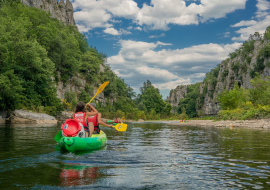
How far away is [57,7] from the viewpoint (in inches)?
2502

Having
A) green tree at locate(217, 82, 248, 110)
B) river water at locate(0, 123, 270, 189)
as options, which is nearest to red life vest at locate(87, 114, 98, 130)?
river water at locate(0, 123, 270, 189)

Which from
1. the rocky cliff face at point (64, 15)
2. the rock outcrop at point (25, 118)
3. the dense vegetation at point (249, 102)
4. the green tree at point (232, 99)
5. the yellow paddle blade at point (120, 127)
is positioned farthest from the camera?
the rocky cliff face at point (64, 15)

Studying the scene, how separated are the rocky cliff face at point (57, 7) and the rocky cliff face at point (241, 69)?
4552 cm

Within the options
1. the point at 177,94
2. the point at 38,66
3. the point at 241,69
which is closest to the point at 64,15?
the point at 38,66

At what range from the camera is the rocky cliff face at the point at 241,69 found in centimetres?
5234

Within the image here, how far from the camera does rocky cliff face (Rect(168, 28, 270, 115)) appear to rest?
52344 millimetres

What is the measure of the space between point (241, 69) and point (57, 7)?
53.3 m

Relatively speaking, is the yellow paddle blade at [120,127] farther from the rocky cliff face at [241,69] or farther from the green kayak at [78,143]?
the rocky cliff face at [241,69]

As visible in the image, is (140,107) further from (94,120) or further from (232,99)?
(94,120)

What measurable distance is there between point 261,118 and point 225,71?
165 ft

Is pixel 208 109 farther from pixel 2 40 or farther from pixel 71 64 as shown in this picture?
pixel 2 40

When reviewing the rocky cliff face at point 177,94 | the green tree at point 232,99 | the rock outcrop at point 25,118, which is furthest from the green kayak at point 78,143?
the rocky cliff face at point 177,94

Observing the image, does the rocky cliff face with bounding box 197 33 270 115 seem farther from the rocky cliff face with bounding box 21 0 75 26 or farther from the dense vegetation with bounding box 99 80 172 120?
the rocky cliff face with bounding box 21 0 75 26

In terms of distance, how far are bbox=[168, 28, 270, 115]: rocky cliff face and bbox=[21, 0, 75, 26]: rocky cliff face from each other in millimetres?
45524
